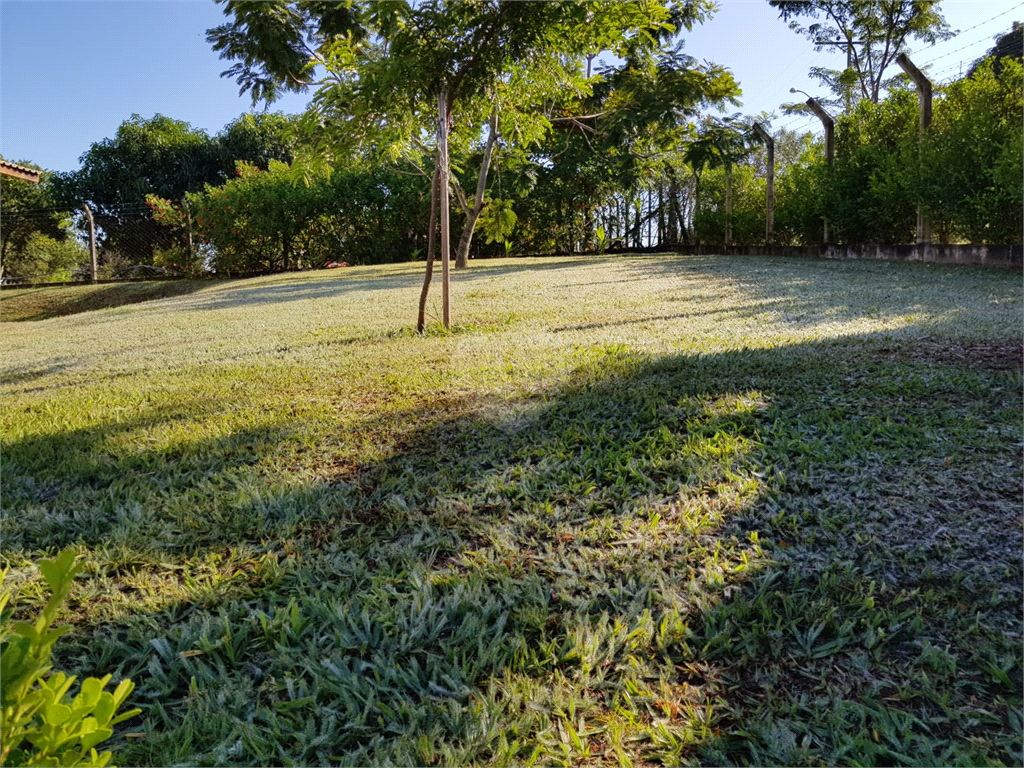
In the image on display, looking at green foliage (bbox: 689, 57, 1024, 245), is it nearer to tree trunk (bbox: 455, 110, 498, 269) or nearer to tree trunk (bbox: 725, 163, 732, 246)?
tree trunk (bbox: 725, 163, 732, 246)

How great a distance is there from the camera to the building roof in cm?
827

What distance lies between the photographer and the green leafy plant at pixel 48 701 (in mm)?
517

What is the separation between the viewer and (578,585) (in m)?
1.65

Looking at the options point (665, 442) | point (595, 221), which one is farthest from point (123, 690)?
point (595, 221)

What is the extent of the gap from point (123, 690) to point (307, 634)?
0.99 meters

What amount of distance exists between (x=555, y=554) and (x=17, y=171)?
1021 centimetres

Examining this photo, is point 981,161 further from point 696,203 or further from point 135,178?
point 135,178

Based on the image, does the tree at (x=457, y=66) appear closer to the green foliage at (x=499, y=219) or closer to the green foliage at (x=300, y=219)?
the green foliage at (x=499, y=219)

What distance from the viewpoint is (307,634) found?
4.91 ft

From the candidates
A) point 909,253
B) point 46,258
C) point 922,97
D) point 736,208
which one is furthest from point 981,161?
point 46,258

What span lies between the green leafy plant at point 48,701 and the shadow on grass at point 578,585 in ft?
2.21

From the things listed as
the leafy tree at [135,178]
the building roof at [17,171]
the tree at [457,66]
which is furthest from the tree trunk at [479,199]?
the leafy tree at [135,178]

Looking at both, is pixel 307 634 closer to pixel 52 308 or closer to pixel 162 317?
pixel 162 317

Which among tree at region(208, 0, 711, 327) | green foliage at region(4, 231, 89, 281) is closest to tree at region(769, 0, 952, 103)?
tree at region(208, 0, 711, 327)
